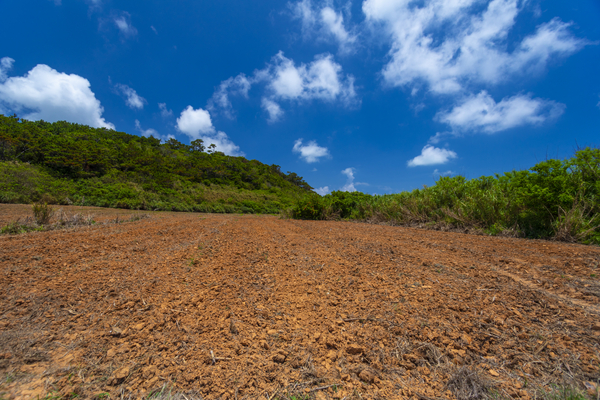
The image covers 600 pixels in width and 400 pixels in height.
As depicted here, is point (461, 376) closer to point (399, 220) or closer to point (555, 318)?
point (555, 318)

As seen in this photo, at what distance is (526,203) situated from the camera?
543 centimetres

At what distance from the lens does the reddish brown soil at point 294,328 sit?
1.15 m

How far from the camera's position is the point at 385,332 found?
1.53 meters

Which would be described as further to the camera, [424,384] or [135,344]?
[135,344]

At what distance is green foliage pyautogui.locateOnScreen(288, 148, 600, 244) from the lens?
4.66m

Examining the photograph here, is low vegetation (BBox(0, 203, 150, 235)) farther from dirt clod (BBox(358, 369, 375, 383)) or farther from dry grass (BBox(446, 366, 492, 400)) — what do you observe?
dry grass (BBox(446, 366, 492, 400))

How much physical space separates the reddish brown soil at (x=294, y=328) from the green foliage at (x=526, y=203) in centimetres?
254

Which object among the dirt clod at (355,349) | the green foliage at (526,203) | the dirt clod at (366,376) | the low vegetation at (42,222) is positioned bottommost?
the dirt clod at (366,376)

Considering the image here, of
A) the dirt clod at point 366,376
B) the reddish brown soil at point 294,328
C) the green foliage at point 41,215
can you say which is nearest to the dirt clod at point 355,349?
the reddish brown soil at point 294,328

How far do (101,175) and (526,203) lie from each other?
32.0m

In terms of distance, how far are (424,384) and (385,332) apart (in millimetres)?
390

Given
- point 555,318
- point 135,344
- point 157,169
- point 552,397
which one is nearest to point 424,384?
point 552,397

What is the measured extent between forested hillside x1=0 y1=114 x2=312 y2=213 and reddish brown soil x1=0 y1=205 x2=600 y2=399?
18033 millimetres

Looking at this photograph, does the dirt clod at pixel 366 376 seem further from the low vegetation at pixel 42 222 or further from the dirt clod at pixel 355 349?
the low vegetation at pixel 42 222
